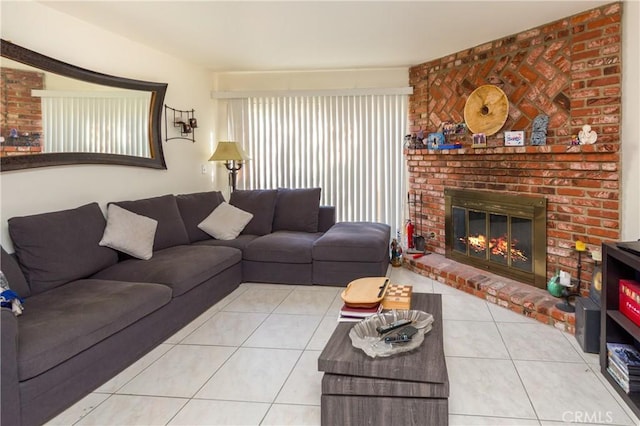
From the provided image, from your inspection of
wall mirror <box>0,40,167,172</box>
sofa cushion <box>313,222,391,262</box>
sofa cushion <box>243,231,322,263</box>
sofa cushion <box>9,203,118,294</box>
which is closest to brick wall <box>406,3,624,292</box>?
sofa cushion <box>313,222,391,262</box>

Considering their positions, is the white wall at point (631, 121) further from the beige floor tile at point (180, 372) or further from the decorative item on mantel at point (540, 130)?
the beige floor tile at point (180, 372)

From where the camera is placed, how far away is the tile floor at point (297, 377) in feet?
6.83

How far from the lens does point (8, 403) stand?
183 cm

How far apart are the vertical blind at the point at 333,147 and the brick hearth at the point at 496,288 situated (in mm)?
1060

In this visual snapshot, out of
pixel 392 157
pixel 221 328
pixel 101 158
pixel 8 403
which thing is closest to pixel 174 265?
pixel 221 328

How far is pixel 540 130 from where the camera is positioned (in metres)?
3.64

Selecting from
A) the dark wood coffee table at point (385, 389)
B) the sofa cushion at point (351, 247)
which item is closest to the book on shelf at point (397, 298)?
the dark wood coffee table at point (385, 389)

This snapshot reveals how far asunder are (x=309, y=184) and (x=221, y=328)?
2.78m

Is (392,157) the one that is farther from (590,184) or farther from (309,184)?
(590,184)

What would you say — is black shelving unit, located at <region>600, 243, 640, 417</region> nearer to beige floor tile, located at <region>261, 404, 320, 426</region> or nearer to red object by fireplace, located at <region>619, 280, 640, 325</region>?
red object by fireplace, located at <region>619, 280, 640, 325</region>

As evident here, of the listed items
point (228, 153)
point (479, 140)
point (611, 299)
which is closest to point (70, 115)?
point (228, 153)

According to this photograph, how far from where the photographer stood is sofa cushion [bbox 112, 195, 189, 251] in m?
3.82

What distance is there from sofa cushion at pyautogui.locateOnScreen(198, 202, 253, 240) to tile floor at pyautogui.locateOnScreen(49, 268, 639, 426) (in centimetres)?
122

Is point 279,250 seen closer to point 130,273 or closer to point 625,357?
point 130,273
